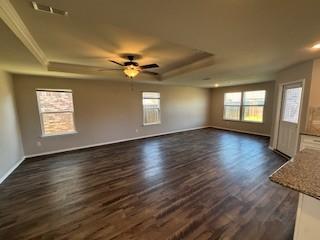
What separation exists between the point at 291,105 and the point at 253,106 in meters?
3.16

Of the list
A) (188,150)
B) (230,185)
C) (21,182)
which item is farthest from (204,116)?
(21,182)

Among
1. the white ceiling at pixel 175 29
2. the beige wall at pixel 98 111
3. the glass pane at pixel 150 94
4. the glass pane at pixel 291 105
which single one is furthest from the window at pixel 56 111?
the glass pane at pixel 291 105

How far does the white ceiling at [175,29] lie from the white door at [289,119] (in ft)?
3.47

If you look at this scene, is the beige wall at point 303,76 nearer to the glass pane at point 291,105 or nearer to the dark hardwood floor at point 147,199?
the glass pane at point 291,105

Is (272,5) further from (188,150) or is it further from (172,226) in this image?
(188,150)

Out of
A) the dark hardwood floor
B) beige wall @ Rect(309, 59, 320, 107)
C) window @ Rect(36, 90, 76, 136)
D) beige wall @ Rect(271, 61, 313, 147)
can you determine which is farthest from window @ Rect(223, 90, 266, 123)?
window @ Rect(36, 90, 76, 136)

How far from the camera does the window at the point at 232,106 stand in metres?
7.70

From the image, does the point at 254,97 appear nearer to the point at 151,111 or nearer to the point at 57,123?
the point at 151,111

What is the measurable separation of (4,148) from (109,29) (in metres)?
3.41

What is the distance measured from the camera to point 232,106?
26.2 ft

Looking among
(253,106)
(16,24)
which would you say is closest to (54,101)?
(16,24)

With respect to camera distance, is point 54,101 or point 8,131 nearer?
point 8,131

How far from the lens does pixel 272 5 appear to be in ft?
4.66

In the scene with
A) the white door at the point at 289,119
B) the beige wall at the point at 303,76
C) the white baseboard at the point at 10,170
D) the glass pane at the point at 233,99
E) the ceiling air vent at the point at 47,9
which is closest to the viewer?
the ceiling air vent at the point at 47,9
